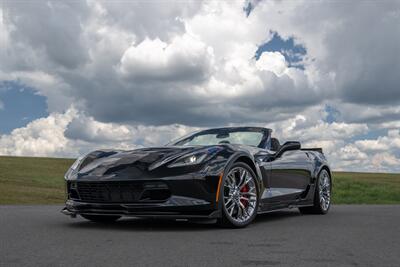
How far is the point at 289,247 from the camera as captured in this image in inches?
188

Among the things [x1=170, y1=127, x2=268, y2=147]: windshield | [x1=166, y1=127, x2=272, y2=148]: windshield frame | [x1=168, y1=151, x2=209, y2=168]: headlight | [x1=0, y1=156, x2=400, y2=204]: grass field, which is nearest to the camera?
[x1=168, y1=151, x2=209, y2=168]: headlight

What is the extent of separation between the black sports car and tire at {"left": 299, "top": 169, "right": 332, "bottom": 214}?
5.51ft

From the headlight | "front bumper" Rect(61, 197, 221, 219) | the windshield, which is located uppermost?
the windshield

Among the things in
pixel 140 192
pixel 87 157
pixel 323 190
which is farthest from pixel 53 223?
pixel 323 190

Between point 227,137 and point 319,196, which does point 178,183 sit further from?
point 319,196

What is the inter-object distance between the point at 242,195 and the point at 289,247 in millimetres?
1885

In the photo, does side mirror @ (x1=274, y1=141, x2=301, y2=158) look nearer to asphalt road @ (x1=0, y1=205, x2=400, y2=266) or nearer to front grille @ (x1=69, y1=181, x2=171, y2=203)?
asphalt road @ (x1=0, y1=205, x2=400, y2=266)

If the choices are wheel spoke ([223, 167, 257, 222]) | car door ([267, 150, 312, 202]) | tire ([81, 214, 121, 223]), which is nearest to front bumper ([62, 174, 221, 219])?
wheel spoke ([223, 167, 257, 222])

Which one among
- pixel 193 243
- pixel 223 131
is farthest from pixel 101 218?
pixel 193 243

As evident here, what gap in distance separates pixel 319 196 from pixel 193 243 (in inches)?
176

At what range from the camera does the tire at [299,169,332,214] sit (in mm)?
8938

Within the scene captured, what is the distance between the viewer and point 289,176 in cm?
790

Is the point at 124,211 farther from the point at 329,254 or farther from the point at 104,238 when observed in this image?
the point at 329,254

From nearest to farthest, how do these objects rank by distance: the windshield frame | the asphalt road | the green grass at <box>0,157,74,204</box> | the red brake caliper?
the asphalt road < the red brake caliper < the windshield frame < the green grass at <box>0,157,74,204</box>
